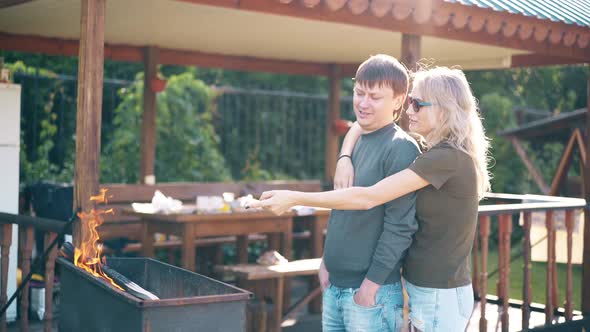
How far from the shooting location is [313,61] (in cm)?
1000

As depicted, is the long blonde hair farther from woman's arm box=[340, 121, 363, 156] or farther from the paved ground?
the paved ground

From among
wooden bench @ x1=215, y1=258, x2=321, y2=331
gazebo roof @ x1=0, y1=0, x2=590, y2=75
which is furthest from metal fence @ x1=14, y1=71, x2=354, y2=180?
wooden bench @ x1=215, y1=258, x2=321, y2=331

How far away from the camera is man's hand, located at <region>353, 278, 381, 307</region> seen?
2.96m

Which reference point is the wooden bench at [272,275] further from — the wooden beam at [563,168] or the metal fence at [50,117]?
the wooden beam at [563,168]

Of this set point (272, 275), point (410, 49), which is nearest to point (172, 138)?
point (272, 275)

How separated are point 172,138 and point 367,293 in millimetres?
8531

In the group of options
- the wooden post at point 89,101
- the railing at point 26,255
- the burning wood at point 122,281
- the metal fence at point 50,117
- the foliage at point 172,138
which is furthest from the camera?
the foliage at point 172,138

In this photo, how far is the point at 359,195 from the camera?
9.65 feet

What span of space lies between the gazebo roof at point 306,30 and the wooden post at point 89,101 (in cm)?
63

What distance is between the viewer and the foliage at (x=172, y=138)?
10742 mm

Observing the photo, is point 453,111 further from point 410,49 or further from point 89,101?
point 410,49

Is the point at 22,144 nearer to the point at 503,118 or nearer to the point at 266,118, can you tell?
the point at 266,118

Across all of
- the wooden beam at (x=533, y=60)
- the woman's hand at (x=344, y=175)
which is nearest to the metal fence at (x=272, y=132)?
the wooden beam at (x=533, y=60)

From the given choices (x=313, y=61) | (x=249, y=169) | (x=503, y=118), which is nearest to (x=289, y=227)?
(x=313, y=61)
